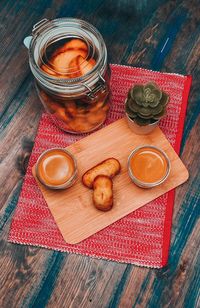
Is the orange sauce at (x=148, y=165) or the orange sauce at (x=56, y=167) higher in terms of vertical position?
the orange sauce at (x=56, y=167)

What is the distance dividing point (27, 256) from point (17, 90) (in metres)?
0.38

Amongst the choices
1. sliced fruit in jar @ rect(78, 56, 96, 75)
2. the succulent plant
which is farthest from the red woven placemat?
sliced fruit in jar @ rect(78, 56, 96, 75)

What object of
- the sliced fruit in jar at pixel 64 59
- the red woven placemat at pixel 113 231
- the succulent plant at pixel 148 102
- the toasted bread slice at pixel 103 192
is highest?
the sliced fruit in jar at pixel 64 59

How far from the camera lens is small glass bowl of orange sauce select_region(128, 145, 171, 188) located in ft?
2.94

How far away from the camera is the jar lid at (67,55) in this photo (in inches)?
31.9

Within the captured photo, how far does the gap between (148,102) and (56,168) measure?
0.77ft

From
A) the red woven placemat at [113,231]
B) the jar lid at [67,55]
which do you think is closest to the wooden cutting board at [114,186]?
the red woven placemat at [113,231]

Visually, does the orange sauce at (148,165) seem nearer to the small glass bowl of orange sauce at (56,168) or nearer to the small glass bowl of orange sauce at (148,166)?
the small glass bowl of orange sauce at (148,166)

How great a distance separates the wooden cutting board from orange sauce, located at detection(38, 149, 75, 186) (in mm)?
30

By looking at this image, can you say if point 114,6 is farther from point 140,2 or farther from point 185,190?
point 185,190

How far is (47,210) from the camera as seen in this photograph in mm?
925

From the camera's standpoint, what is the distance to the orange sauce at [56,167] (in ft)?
2.97

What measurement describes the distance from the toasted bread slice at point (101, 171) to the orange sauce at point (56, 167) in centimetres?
3

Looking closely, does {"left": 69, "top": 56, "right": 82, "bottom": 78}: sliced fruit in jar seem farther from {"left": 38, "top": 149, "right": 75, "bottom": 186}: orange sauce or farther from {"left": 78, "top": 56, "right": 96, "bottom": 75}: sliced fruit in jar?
{"left": 38, "top": 149, "right": 75, "bottom": 186}: orange sauce
